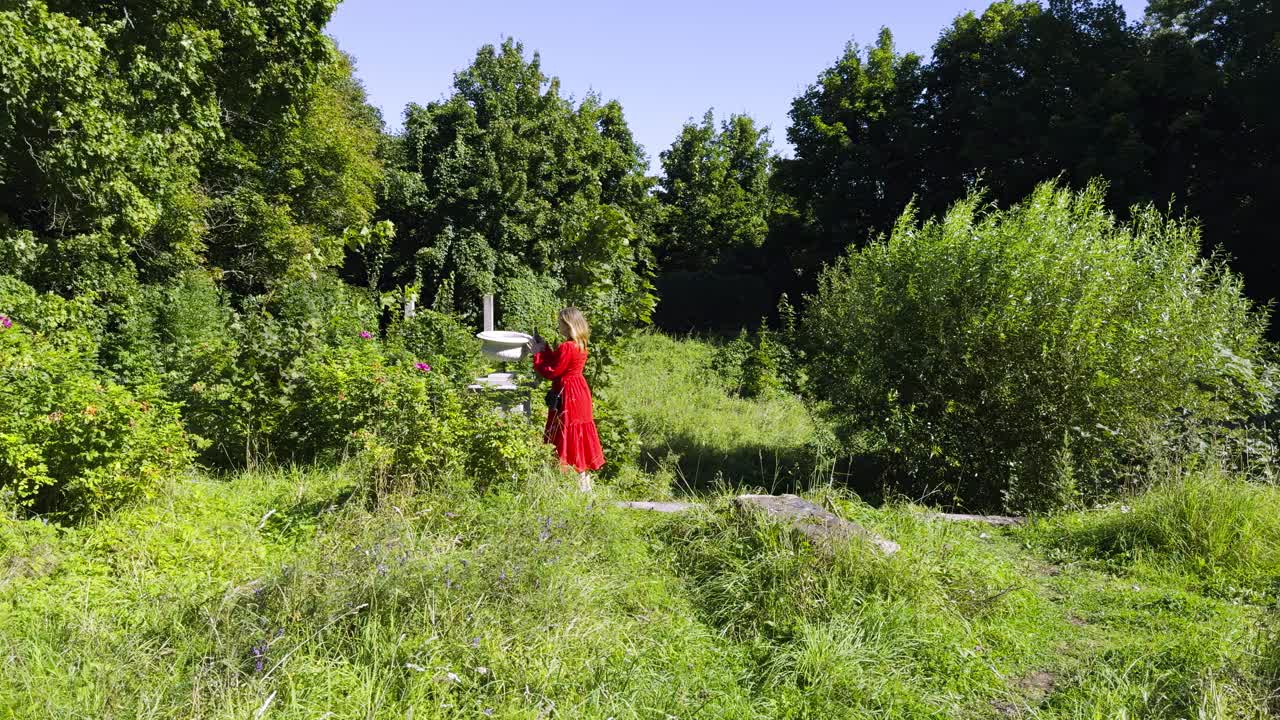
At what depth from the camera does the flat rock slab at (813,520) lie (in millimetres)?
4121

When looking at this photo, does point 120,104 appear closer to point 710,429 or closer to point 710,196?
point 710,429

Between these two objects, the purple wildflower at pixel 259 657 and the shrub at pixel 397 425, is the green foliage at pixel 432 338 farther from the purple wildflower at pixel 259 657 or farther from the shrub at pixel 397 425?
the purple wildflower at pixel 259 657

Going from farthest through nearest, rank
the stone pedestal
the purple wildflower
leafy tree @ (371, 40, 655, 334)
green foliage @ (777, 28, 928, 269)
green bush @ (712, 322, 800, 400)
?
green foliage @ (777, 28, 928, 269), leafy tree @ (371, 40, 655, 334), green bush @ (712, 322, 800, 400), the stone pedestal, the purple wildflower

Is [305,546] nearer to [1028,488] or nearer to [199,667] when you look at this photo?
[199,667]

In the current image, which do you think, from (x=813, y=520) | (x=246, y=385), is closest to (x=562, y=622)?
(x=813, y=520)

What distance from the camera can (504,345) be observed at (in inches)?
251

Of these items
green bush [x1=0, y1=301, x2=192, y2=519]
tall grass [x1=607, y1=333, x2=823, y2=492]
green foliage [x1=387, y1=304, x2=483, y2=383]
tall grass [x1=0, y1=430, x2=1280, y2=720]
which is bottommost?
tall grass [x1=607, y1=333, x2=823, y2=492]

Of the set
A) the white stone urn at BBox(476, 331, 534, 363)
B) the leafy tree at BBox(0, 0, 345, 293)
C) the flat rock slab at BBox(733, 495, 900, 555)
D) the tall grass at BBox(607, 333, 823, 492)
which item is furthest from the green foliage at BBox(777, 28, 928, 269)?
the flat rock slab at BBox(733, 495, 900, 555)

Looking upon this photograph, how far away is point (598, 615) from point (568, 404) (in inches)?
102

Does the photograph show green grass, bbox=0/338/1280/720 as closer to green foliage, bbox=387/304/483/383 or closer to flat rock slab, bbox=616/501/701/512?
flat rock slab, bbox=616/501/701/512

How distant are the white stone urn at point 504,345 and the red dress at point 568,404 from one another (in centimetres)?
48

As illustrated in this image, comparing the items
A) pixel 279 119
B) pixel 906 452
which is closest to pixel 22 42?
pixel 279 119

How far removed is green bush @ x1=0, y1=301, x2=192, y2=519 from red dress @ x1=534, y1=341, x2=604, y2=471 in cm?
244

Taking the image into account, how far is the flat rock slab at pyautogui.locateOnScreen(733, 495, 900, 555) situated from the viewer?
4.12m
